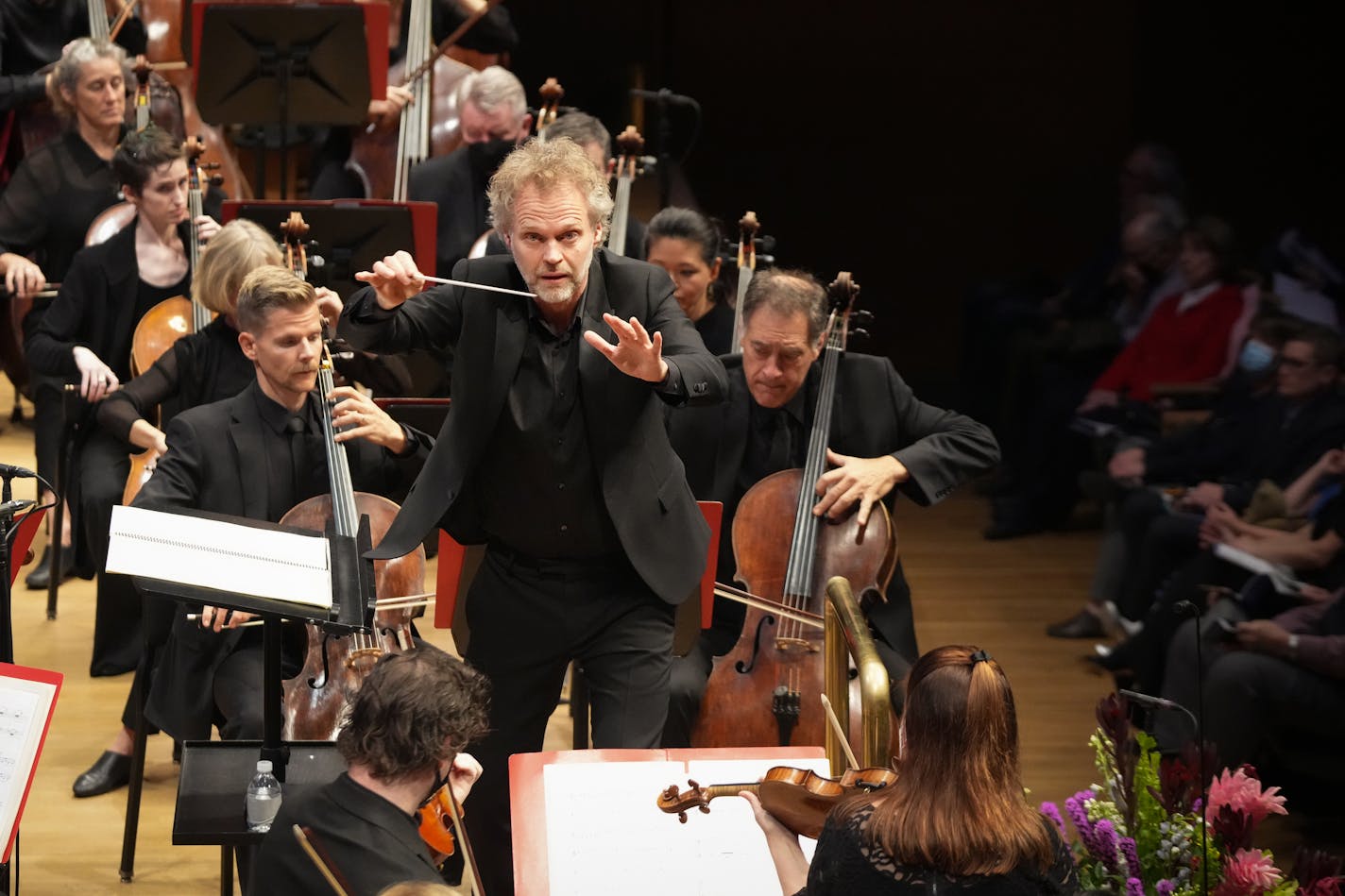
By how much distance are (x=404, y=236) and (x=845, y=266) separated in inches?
157

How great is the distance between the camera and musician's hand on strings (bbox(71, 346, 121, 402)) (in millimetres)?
4086

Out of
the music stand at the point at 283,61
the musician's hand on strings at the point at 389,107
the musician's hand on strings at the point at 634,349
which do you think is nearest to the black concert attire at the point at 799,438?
the musician's hand on strings at the point at 634,349

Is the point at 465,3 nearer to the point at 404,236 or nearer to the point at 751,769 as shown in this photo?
the point at 404,236

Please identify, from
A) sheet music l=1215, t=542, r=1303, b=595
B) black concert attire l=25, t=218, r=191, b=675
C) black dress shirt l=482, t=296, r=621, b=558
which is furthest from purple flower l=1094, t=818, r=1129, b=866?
black concert attire l=25, t=218, r=191, b=675

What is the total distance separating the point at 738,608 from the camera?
136 inches

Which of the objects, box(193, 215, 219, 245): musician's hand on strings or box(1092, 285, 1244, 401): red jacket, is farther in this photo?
box(1092, 285, 1244, 401): red jacket

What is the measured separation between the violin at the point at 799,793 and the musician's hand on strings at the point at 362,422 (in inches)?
52.7

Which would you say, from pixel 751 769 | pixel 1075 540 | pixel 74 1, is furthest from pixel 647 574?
pixel 74 1

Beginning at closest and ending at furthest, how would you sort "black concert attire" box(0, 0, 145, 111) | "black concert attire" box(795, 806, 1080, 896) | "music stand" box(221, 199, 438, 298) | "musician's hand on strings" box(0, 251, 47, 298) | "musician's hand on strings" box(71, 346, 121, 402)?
"black concert attire" box(795, 806, 1080, 896)
"music stand" box(221, 199, 438, 298)
"musician's hand on strings" box(71, 346, 121, 402)
"musician's hand on strings" box(0, 251, 47, 298)
"black concert attire" box(0, 0, 145, 111)

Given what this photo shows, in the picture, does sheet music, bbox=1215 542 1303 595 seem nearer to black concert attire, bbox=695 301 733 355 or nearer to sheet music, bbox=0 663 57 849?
black concert attire, bbox=695 301 733 355

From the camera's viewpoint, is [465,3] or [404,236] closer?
[404,236]

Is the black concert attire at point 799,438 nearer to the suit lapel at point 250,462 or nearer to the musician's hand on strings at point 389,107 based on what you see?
the suit lapel at point 250,462

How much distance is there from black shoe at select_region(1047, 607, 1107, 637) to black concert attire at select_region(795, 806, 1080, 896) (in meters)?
3.24

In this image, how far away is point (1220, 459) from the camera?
186 inches
